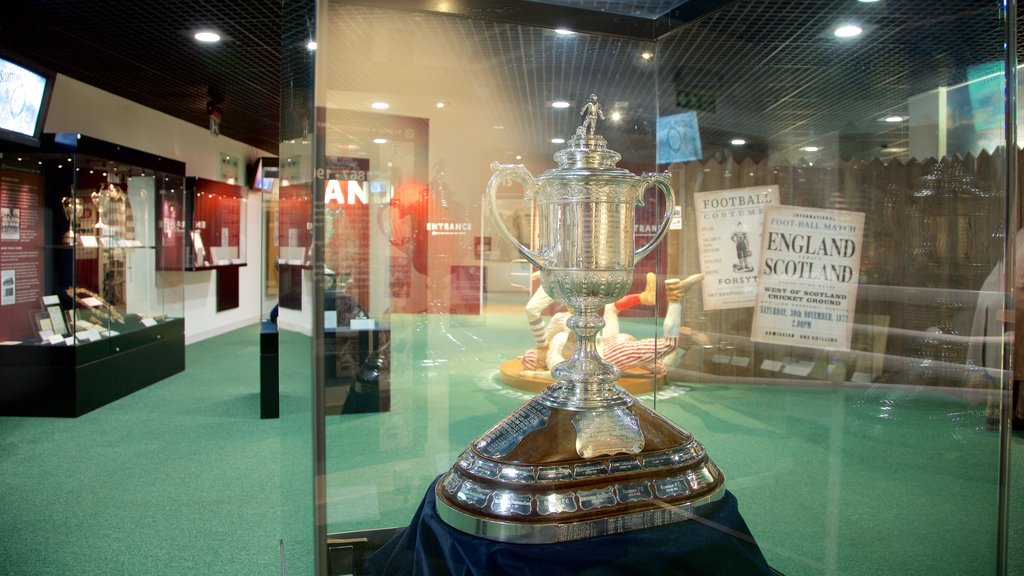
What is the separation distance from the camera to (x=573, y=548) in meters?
1.18

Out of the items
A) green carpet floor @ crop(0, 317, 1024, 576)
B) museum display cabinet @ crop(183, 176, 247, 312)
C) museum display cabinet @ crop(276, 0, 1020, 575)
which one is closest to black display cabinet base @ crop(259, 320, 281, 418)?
green carpet floor @ crop(0, 317, 1024, 576)

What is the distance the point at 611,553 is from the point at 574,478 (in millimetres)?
144

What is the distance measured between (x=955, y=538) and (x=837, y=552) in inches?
12.7

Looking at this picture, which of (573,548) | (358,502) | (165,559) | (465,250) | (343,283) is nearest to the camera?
(573,548)

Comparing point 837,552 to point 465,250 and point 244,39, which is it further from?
point 244,39

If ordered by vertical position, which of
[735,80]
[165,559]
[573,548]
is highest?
[735,80]

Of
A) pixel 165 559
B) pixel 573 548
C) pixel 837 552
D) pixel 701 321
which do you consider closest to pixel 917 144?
pixel 701 321

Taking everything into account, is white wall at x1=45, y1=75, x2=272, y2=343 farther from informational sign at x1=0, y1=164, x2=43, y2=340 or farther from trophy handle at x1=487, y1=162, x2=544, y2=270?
trophy handle at x1=487, y1=162, x2=544, y2=270

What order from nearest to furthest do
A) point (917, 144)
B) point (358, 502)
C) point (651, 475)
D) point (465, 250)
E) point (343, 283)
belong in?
point (651, 475), point (343, 283), point (358, 502), point (917, 144), point (465, 250)

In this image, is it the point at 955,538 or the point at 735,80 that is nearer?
the point at 955,538

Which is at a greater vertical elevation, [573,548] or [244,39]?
[244,39]

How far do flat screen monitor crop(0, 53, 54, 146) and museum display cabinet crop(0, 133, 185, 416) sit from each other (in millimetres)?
256

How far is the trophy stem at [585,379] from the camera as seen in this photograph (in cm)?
136

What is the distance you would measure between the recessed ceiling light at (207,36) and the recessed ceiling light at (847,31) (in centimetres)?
314
